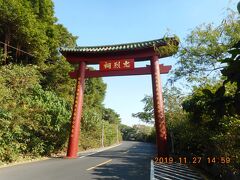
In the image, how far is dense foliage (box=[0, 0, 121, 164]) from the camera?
1423 cm

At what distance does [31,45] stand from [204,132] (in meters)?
15.2

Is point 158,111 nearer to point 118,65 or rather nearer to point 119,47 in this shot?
A: point 118,65

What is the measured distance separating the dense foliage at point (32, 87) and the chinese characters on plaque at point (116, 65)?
3.98 m

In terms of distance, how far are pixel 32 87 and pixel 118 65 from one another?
573 centimetres

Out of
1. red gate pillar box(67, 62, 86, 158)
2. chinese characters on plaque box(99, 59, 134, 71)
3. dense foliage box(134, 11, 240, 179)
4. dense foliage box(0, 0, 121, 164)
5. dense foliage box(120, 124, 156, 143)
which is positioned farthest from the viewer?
dense foliage box(120, 124, 156, 143)

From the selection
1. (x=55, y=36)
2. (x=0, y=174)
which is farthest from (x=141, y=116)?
(x=0, y=174)

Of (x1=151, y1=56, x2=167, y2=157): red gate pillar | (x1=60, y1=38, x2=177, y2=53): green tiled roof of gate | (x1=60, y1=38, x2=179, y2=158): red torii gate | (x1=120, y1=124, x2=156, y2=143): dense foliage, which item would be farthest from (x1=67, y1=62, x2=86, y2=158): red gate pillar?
(x1=120, y1=124, x2=156, y2=143): dense foliage

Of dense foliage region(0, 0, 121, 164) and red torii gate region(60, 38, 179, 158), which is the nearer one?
dense foliage region(0, 0, 121, 164)

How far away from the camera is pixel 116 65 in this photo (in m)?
18.7

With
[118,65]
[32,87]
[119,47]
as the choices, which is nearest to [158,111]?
[118,65]

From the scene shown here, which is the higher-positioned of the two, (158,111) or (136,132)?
(136,132)

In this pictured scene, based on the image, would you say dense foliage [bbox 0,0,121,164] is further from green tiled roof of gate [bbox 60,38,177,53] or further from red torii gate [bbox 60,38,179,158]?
green tiled roof of gate [bbox 60,38,177,53]

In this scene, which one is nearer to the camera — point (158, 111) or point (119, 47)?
point (158, 111)

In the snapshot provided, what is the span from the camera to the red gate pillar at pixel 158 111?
1662cm
